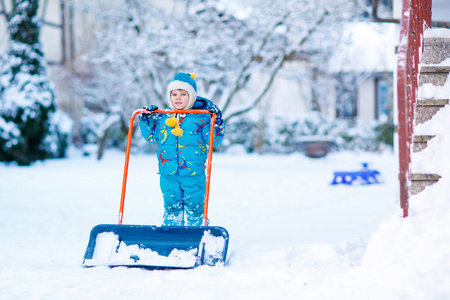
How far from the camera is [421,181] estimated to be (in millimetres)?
2945

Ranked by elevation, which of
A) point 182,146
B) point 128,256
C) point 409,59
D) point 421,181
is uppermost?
point 409,59

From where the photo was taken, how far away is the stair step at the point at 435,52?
140 inches

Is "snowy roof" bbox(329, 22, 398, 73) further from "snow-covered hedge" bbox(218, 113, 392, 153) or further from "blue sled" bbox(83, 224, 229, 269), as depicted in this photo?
"blue sled" bbox(83, 224, 229, 269)

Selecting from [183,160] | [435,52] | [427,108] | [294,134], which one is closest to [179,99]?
[183,160]

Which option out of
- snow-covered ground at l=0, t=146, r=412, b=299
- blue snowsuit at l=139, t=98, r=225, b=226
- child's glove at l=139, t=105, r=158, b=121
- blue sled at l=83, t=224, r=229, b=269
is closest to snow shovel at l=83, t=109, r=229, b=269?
blue sled at l=83, t=224, r=229, b=269

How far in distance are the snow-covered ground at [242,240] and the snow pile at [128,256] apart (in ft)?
0.33

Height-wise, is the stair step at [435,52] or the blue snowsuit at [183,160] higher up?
the stair step at [435,52]

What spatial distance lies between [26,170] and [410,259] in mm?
9690

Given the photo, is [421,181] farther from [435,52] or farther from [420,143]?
[435,52]

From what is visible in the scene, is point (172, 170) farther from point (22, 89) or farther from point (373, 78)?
point (373, 78)

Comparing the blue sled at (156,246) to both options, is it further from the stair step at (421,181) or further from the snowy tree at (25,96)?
the snowy tree at (25,96)

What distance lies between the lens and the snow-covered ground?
2.56 metres

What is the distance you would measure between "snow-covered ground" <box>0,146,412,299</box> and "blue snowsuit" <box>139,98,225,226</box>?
1.65 feet

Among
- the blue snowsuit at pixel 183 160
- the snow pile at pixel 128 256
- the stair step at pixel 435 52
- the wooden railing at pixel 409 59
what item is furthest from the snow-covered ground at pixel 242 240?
the stair step at pixel 435 52
